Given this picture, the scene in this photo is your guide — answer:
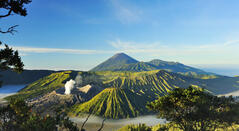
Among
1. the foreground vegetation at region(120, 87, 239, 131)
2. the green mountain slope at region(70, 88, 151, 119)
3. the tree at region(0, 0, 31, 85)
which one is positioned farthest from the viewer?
the green mountain slope at region(70, 88, 151, 119)

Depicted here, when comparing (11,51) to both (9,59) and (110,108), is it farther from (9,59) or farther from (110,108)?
(110,108)

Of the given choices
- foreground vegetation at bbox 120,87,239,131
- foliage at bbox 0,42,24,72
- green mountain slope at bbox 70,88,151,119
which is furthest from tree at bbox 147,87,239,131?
green mountain slope at bbox 70,88,151,119

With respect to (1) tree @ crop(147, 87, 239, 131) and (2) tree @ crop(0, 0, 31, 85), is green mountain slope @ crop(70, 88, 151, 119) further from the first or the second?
(2) tree @ crop(0, 0, 31, 85)

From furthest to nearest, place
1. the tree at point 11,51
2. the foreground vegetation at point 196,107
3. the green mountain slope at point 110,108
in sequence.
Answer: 1. the green mountain slope at point 110,108
2. the foreground vegetation at point 196,107
3. the tree at point 11,51

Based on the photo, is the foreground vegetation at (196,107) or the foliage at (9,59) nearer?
the foliage at (9,59)

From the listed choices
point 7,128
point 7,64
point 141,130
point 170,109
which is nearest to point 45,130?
point 7,64

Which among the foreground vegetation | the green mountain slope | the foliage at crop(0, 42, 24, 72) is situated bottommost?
the green mountain slope

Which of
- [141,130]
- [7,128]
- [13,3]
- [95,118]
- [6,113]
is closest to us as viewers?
[13,3]

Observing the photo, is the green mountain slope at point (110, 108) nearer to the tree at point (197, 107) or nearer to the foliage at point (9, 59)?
the tree at point (197, 107)

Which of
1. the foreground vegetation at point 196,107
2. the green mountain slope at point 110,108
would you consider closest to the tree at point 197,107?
the foreground vegetation at point 196,107

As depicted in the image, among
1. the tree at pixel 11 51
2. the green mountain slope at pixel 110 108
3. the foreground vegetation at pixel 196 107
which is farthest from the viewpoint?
the green mountain slope at pixel 110 108

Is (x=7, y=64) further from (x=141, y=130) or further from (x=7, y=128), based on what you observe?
(x=7, y=128)
